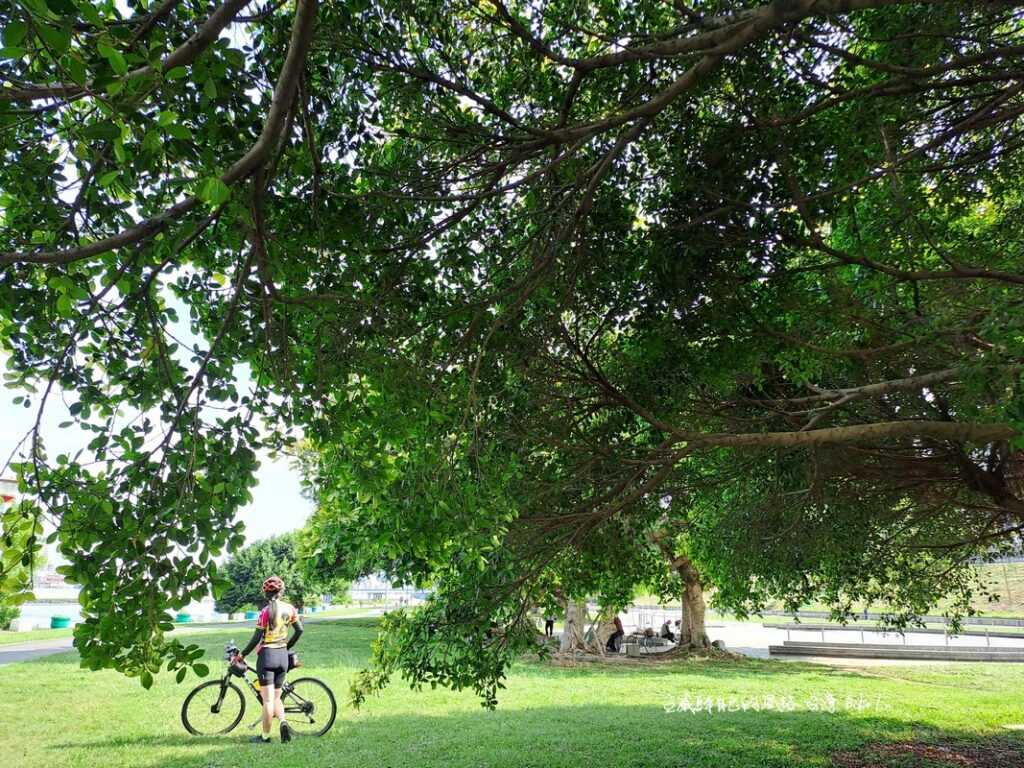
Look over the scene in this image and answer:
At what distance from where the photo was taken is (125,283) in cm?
276

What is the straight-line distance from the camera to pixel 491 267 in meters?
4.77

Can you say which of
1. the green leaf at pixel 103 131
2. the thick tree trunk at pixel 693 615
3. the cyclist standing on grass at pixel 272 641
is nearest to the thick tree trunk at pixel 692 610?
the thick tree trunk at pixel 693 615

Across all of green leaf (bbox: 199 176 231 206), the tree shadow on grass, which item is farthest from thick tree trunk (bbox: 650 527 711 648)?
green leaf (bbox: 199 176 231 206)

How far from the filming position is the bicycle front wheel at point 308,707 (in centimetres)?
921

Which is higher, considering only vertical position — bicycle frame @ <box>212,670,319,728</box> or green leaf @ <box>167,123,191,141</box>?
green leaf @ <box>167,123,191,141</box>

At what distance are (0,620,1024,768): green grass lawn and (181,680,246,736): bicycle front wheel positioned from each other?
212 mm

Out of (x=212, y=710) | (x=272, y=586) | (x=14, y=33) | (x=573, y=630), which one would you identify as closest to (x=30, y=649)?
(x=212, y=710)

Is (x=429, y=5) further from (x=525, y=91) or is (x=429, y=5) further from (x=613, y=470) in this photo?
(x=613, y=470)

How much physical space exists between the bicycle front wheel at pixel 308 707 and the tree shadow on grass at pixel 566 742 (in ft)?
0.78

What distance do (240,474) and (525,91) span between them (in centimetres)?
282

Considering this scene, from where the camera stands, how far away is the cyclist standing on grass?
8211 mm

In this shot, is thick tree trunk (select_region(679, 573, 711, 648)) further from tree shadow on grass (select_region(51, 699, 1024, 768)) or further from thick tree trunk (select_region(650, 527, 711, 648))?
tree shadow on grass (select_region(51, 699, 1024, 768))

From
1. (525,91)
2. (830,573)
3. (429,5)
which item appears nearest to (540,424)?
(525,91)

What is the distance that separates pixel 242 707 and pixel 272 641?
1.44m
